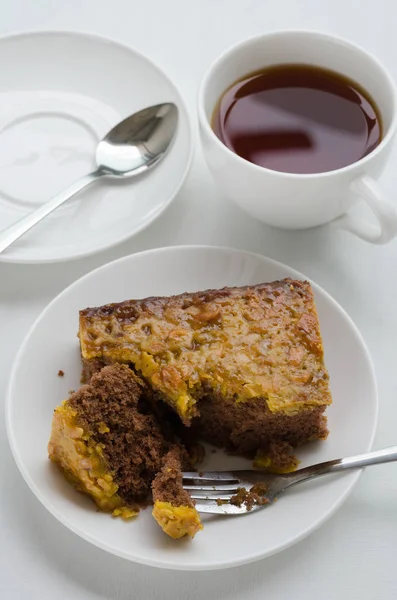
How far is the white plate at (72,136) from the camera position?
2.62 m

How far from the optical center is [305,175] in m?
2.30

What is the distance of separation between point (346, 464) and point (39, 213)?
129 cm

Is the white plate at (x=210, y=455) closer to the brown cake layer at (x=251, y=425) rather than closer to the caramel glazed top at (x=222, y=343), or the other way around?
the brown cake layer at (x=251, y=425)

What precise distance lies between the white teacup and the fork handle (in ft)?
2.33

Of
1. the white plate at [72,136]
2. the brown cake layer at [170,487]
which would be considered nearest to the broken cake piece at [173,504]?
the brown cake layer at [170,487]

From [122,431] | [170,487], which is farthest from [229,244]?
[170,487]

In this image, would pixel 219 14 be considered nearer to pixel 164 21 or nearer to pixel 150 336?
pixel 164 21

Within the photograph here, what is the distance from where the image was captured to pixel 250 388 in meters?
2.06

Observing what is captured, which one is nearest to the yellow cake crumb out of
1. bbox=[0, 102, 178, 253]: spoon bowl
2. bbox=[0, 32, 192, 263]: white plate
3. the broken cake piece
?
the broken cake piece

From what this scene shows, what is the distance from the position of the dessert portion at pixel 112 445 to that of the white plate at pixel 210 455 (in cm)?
6

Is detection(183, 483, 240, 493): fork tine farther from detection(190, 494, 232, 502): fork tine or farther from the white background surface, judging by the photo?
the white background surface

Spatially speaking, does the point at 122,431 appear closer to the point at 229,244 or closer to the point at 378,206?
the point at 229,244

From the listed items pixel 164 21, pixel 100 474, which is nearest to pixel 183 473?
pixel 100 474

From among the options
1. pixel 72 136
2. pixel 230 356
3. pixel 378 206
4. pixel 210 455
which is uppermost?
pixel 72 136
